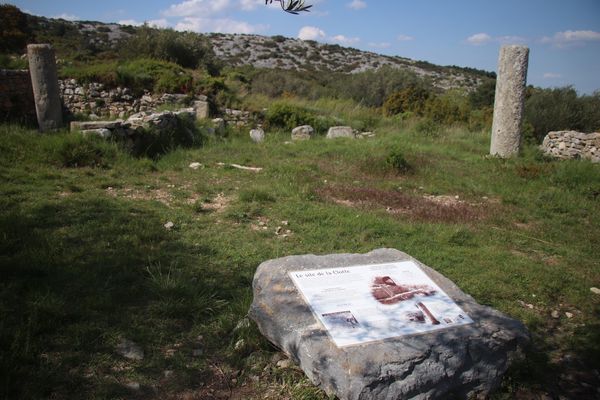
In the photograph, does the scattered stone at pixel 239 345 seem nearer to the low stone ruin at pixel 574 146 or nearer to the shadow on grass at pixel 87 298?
the shadow on grass at pixel 87 298

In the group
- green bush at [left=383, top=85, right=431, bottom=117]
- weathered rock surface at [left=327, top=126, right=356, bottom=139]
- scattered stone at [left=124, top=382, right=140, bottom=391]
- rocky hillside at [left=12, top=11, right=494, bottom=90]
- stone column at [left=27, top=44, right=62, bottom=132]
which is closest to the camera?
scattered stone at [left=124, top=382, right=140, bottom=391]

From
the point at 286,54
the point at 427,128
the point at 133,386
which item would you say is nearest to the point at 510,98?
the point at 427,128

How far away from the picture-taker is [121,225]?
5270mm

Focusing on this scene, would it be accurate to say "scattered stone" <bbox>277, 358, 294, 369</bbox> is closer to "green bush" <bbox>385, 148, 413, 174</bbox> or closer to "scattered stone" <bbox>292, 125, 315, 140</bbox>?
"green bush" <bbox>385, 148, 413, 174</bbox>

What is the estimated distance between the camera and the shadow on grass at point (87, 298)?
110 inches

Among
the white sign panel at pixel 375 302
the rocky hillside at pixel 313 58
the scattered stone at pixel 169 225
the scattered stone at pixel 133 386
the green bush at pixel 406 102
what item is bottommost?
the scattered stone at pixel 133 386

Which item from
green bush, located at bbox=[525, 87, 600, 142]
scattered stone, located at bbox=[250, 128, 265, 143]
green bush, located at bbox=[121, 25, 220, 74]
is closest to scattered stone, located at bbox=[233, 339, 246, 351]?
scattered stone, located at bbox=[250, 128, 265, 143]

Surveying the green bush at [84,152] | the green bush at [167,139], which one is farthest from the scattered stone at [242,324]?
the green bush at [167,139]

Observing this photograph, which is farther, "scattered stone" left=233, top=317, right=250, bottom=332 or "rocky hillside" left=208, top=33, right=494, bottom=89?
"rocky hillside" left=208, top=33, right=494, bottom=89

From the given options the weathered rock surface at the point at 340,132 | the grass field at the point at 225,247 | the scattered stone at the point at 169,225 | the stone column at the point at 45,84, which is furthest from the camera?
the weathered rock surface at the point at 340,132

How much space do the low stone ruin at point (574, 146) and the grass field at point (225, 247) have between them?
1.87m

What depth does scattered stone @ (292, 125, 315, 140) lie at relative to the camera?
42.2 feet

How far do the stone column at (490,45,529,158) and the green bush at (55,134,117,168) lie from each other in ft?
30.4

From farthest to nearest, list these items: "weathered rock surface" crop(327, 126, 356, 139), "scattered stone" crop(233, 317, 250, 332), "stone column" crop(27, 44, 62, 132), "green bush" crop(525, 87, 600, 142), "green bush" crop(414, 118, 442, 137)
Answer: "green bush" crop(525, 87, 600, 142) < "green bush" crop(414, 118, 442, 137) < "weathered rock surface" crop(327, 126, 356, 139) < "stone column" crop(27, 44, 62, 132) < "scattered stone" crop(233, 317, 250, 332)
